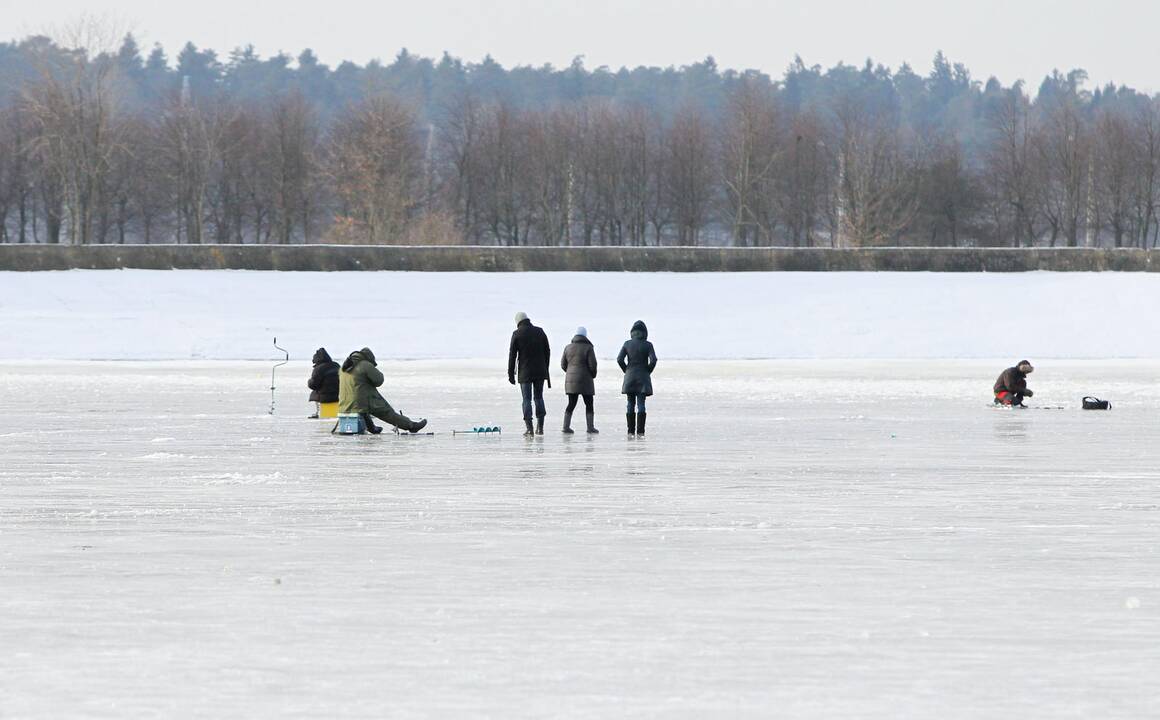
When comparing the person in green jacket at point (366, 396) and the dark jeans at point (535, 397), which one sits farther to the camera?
the dark jeans at point (535, 397)

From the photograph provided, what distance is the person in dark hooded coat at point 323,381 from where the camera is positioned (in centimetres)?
2223

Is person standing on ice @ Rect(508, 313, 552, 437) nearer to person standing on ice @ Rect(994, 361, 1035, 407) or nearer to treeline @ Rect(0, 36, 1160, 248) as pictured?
person standing on ice @ Rect(994, 361, 1035, 407)

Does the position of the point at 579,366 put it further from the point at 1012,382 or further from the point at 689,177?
the point at 689,177

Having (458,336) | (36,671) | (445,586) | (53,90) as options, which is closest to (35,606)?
(36,671)

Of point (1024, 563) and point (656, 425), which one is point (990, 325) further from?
point (1024, 563)

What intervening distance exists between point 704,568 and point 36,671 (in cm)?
392

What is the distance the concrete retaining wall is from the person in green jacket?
35.5 meters

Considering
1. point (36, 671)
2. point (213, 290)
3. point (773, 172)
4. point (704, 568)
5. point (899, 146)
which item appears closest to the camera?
point (36, 671)

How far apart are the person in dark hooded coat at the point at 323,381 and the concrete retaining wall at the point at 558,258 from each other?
32627 millimetres

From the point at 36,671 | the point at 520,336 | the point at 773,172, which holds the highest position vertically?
the point at 773,172

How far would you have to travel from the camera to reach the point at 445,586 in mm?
9008

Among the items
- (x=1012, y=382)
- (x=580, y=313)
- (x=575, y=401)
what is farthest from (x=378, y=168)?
(x=575, y=401)

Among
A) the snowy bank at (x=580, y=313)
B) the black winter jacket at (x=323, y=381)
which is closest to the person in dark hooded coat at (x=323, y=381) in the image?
the black winter jacket at (x=323, y=381)

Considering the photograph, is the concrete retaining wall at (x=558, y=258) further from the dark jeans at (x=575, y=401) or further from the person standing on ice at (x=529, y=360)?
the person standing on ice at (x=529, y=360)
